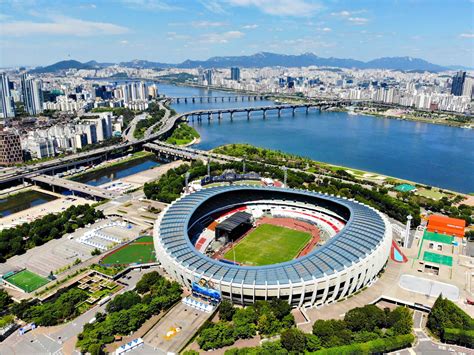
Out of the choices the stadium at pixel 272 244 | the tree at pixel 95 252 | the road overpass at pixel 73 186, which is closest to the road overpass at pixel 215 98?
the road overpass at pixel 73 186

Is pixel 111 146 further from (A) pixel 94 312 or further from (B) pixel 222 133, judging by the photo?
(A) pixel 94 312

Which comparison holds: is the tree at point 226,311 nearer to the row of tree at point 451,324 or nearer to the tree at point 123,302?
the tree at point 123,302

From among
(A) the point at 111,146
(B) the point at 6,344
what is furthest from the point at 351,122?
(B) the point at 6,344

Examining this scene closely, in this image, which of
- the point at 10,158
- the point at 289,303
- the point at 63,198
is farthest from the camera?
the point at 10,158

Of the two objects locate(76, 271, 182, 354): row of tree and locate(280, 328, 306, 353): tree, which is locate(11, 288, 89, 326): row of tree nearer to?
locate(76, 271, 182, 354): row of tree

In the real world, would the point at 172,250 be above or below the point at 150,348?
above
